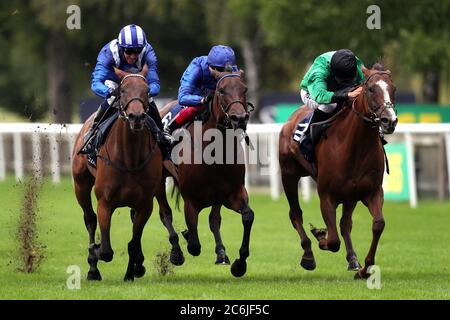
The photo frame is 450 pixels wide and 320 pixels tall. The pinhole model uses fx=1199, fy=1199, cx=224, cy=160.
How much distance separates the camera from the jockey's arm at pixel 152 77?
383 inches

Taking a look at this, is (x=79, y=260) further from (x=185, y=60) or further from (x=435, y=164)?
(x=185, y=60)

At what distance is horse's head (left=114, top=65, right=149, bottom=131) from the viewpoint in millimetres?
8922

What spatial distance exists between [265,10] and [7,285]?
46.3ft

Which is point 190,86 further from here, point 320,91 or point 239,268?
point 239,268

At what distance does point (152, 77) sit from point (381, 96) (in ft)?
6.24

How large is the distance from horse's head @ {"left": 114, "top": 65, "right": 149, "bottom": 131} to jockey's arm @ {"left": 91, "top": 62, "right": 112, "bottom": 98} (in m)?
0.48

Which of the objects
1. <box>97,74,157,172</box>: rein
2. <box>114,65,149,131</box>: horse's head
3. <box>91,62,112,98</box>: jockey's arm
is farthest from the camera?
<box>91,62,112,98</box>: jockey's arm

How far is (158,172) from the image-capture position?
9.72 m

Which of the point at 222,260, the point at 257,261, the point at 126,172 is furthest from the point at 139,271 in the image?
the point at 257,261

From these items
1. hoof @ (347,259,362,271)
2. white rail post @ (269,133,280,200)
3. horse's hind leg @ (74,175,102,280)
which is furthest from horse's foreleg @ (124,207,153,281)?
white rail post @ (269,133,280,200)

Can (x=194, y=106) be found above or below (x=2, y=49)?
below

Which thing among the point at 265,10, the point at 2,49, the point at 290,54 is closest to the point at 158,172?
the point at 265,10

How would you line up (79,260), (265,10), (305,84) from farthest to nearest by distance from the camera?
1. (265,10)
2. (79,260)
3. (305,84)

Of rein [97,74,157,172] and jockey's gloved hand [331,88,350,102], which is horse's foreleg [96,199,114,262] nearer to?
rein [97,74,157,172]
